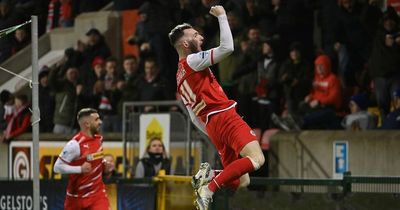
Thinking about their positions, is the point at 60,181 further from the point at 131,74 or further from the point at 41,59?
the point at 41,59

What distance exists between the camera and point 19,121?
22.4 meters

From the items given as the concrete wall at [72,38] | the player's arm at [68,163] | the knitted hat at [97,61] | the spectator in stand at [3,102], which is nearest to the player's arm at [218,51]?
the player's arm at [68,163]

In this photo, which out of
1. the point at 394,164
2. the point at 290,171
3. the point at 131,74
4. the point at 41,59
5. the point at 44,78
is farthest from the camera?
the point at 41,59

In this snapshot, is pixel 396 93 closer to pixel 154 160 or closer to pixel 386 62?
pixel 386 62

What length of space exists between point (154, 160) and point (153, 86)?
1888 millimetres

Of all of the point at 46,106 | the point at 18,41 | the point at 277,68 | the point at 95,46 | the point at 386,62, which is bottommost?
the point at 46,106

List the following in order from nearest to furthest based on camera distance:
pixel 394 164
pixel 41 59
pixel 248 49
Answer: pixel 394 164 → pixel 248 49 → pixel 41 59

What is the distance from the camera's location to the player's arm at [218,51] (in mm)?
12289

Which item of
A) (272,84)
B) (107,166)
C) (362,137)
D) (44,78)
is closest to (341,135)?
(362,137)

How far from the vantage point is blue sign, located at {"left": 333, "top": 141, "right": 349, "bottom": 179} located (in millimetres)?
17703

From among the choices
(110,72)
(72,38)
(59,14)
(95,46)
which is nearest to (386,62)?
(110,72)

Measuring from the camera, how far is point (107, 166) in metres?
16.2

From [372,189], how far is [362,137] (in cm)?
264

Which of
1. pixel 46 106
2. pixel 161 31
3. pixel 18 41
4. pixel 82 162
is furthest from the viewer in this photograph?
pixel 18 41
